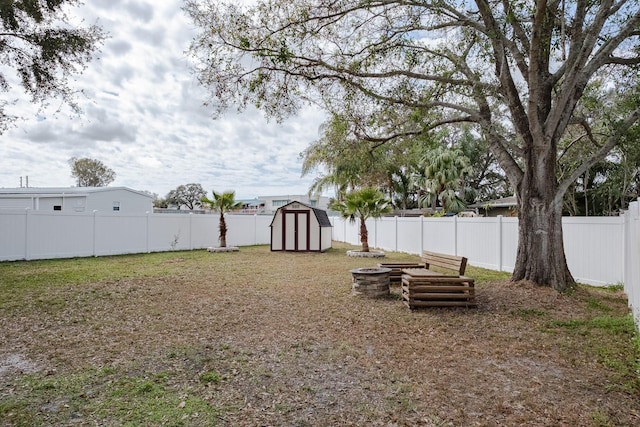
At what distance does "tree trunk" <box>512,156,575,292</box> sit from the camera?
7332mm

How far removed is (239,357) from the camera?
4305 millimetres

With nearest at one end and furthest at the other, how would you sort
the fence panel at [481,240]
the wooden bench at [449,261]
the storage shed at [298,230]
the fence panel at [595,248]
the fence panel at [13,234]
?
the wooden bench at [449,261], the fence panel at [595,248], the fence panel at [481,240], the fence panel at [13,234], the storage shed at [298,230]

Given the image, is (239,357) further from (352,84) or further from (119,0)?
(119,0)

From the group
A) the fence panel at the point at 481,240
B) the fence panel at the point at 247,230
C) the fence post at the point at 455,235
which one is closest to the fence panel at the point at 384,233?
the fence post at the point at 455,235

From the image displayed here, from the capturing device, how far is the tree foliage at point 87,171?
160 feet

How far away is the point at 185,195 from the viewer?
58.5 meters

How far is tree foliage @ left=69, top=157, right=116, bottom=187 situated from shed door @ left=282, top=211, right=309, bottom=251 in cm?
4041

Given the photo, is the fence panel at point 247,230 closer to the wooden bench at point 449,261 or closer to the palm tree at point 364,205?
the palm tree at point 364,205

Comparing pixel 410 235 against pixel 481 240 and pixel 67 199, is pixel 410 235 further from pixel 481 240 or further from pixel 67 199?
pixel 67 199

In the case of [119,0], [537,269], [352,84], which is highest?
[119,0]

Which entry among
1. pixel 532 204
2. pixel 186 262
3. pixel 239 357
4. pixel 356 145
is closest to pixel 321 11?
pixel 356 145

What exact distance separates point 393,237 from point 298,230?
15.1ft

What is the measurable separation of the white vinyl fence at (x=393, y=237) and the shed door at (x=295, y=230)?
3.84 metres

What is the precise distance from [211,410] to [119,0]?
8704 mm
